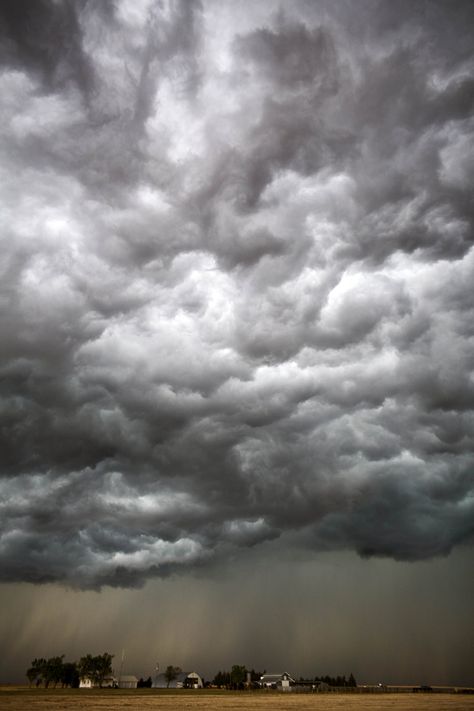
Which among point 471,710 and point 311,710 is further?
point 311,710

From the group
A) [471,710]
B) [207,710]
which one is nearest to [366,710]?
[471,710]

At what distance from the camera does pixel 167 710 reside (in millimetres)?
74000

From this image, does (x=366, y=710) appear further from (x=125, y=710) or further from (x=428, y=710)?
(x=125, y=710)

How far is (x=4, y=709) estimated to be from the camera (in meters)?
72.8

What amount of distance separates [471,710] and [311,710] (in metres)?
20.6

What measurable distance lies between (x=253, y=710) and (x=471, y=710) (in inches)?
1104

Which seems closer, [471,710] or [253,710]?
[471,710]

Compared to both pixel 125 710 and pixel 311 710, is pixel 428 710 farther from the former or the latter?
pixel 125 710

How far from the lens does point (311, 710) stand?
7712cm

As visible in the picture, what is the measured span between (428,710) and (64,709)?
47.4 m

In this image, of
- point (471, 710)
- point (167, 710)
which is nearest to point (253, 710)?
point (167, 710)

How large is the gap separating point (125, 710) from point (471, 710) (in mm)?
44113

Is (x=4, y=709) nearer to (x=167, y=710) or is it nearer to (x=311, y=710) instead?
(x=167, y=710)

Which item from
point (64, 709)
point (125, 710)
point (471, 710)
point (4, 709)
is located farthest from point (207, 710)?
point (471, 710)
